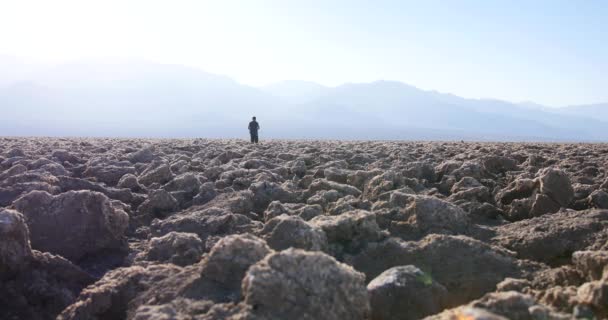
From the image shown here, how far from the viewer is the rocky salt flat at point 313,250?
2.26 m

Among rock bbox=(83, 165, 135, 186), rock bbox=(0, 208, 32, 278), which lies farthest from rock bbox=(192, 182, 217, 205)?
rock bbox=(0, 208, 32, 278)

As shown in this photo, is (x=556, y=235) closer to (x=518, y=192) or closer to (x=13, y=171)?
(x=518, y=192)

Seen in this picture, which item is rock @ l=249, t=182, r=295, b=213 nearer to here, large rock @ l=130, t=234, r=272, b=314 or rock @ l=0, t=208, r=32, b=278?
rock @ l=0, t=208, r=32, b=278

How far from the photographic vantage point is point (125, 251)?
395cm

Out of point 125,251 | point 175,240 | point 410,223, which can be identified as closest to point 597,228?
point 410,223

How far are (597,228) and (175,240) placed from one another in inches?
109

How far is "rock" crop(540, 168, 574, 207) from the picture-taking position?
4.29 metres

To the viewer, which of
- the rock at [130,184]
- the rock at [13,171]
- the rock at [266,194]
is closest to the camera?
the rock at [266,194]

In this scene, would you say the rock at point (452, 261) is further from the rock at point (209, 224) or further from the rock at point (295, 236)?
the rock at point (209, 224)

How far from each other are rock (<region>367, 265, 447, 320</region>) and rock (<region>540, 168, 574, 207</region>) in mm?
2161

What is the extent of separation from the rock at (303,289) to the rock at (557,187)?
104 inches

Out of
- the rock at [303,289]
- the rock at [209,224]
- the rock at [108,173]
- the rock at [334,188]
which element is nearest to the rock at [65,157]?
the rock at [108,173]

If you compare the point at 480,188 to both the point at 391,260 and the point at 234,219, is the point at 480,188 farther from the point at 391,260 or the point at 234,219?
the point at 234,219

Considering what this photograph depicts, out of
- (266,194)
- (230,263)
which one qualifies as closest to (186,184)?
(266,194)
